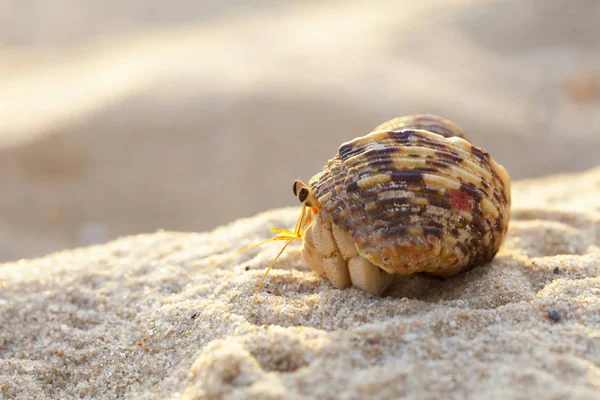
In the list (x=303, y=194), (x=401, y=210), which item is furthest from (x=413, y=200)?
(x=303, y=194)

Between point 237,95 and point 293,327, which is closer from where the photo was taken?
point 293,327

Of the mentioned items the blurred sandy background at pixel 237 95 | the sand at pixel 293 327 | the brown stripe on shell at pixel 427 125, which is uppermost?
the blurred sandy background at pixel 237 95

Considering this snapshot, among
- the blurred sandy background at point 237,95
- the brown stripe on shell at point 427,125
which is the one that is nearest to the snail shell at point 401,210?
the brown stripe on shell at point 427,125

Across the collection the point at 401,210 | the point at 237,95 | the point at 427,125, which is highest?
the point at 237,95

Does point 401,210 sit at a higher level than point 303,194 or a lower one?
lower

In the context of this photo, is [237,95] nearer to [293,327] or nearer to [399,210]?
[399,210]

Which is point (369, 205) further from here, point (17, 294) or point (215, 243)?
point (17, 294)

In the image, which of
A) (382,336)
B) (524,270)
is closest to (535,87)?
(524,270)

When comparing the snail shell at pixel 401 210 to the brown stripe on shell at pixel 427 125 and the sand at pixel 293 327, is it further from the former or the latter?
the brown stripe on shell at pixel 427 125
